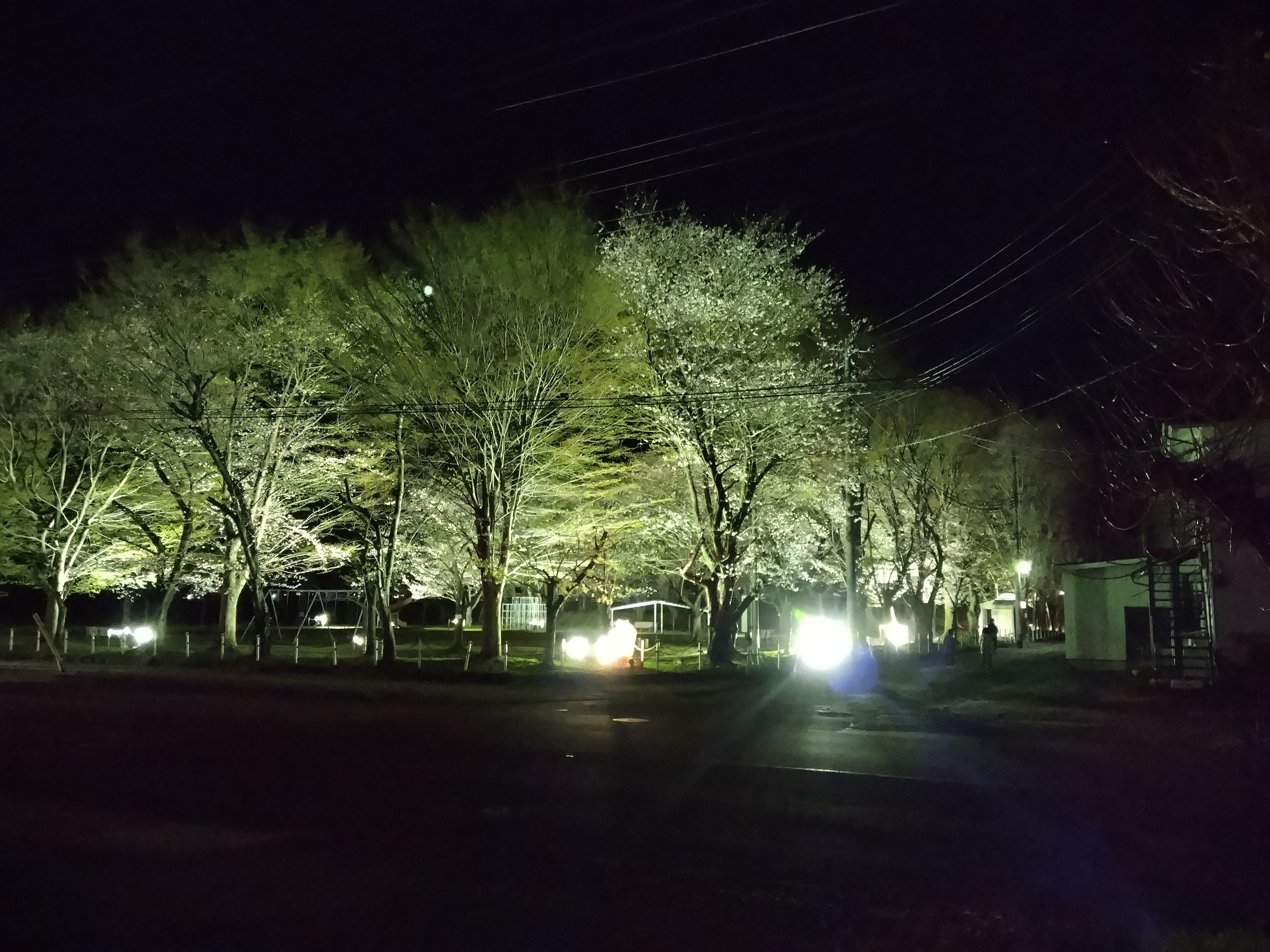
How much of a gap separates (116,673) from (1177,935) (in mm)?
27815

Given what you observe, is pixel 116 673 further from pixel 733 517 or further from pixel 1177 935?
pixel 1177 935

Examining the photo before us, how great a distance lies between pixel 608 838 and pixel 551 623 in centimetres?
2056

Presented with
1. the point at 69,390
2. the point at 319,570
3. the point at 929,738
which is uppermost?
the point at 69,390

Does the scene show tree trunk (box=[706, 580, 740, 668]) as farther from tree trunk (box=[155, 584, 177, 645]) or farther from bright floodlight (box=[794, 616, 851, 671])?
tree trunk (box=[155, 584, 177, 645])

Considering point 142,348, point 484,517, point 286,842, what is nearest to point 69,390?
point 142,348

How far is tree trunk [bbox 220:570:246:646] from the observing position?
32.9m

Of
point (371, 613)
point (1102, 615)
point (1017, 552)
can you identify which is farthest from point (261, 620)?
point (1017, 552)

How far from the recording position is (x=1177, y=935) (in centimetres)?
591

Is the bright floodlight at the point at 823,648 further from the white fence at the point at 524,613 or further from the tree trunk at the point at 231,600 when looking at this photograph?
the white fence at the point at 524,613

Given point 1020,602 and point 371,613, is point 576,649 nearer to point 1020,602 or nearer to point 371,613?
point 371,613

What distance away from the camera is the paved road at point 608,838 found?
629 cm

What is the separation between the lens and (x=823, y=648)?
92.5ft

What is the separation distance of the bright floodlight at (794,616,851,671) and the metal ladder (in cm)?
749

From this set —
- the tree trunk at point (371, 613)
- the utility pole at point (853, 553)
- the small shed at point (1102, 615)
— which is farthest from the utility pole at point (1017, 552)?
the tree trunk at point (371, 613)
